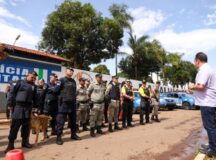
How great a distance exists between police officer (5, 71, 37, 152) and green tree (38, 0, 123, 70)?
25.5m

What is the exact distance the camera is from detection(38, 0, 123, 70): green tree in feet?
108

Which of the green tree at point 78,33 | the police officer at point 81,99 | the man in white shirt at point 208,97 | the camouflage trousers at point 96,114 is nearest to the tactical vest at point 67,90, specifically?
the camouflage trousers at point 96,114

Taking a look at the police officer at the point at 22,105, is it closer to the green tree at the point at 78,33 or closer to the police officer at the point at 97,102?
the police officer at the point at 97,102

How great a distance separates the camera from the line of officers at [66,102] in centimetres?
733

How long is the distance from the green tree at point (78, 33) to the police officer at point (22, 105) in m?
25.5

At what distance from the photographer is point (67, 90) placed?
27.4ft

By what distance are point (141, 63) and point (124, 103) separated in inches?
1241

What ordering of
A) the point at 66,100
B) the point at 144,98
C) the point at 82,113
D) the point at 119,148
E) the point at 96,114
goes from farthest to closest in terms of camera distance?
1. the point at 144,98
2. the point at 82,113
3. the point at 96,114
4. the point at 66,100
5. the point at 119,148

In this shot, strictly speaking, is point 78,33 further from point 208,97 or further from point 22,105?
point 208,97

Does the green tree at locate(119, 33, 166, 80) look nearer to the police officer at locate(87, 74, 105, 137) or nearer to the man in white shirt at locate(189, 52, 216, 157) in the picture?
the police officer at locate(87, 74, 105, 137)

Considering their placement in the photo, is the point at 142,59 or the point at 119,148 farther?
the point at 142,59

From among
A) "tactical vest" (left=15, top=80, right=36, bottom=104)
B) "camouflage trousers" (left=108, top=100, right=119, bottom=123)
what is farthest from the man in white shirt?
"camouflage trousers" (left=108, top=100, right=119, bottom=123)

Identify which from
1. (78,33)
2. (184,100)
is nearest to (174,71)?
Result: (78,33)

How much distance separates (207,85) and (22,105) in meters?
4.34
